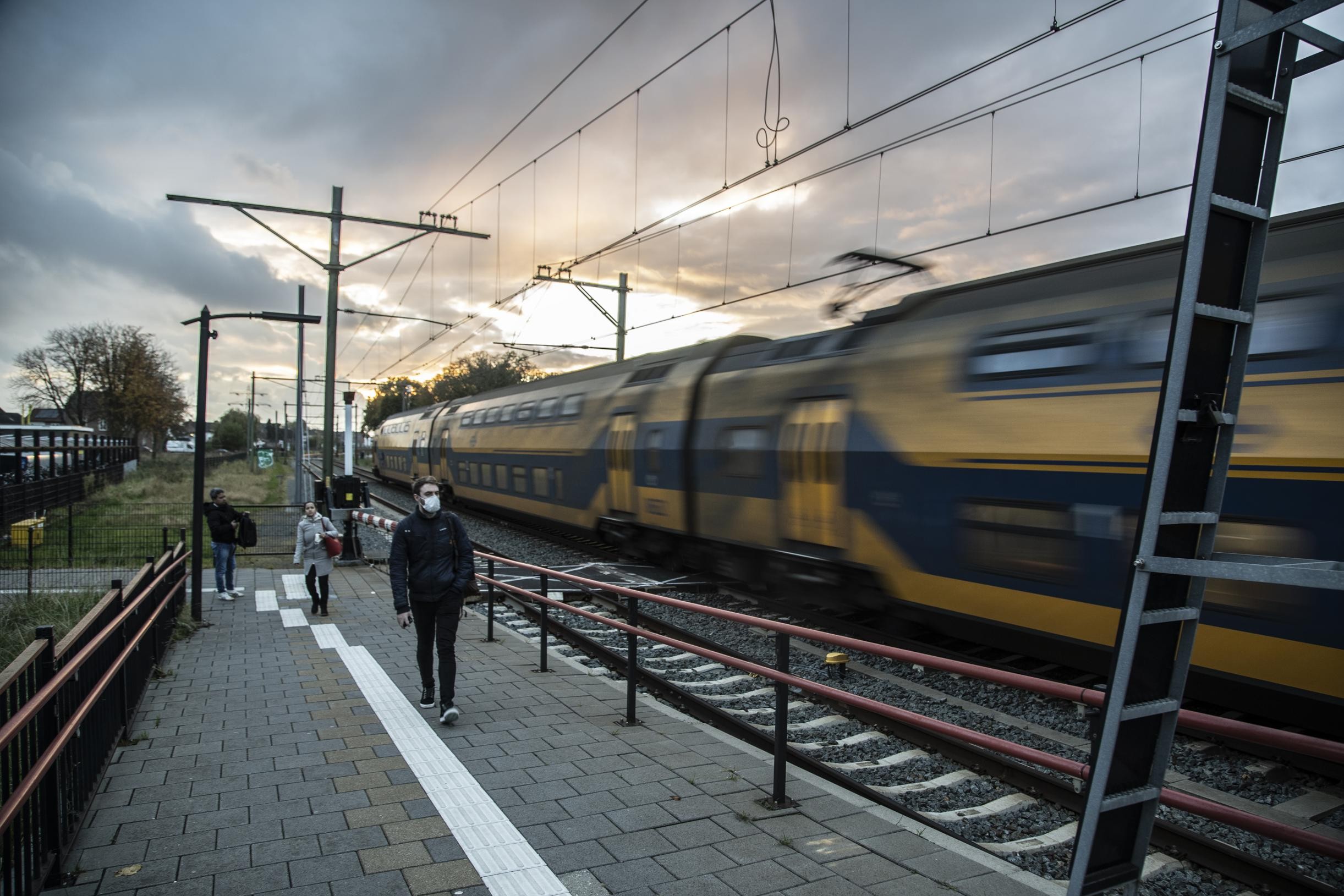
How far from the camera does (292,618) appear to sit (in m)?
10.0

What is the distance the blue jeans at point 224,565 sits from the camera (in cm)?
1149

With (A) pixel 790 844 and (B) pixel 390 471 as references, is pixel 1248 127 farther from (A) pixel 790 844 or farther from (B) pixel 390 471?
(B) pixel 390 471

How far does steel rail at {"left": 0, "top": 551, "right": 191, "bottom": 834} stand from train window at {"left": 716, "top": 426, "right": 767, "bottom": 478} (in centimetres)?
668

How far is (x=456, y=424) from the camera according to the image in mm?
25125

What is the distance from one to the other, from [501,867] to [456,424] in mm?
22540

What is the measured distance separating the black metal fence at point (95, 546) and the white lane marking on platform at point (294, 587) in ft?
4.69

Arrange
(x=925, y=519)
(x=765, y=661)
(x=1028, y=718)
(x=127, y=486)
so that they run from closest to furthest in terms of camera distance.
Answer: (x=1028, y=718) < (x=925, y=519) < (x=765, y=661) < (x=127, y=486)

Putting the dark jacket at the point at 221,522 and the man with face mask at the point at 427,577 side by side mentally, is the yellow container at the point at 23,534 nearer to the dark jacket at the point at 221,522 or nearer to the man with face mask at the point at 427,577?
the dark jacket at the point at 221,522

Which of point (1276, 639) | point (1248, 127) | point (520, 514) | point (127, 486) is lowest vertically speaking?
point (127, 486)

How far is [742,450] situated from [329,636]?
17.5 ft

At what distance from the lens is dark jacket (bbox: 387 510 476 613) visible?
5.84 m

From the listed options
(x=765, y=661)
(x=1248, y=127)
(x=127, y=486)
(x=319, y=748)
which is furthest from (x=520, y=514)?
(x=127, y=486)

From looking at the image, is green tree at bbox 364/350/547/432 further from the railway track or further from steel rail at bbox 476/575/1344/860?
steel rail at bbox 476/575/1344/860

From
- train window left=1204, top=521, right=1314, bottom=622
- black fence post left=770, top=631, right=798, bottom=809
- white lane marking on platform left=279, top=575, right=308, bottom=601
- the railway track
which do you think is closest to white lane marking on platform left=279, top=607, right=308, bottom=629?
white lane marking on platform left=279, top=575, right=308, bottom=601
